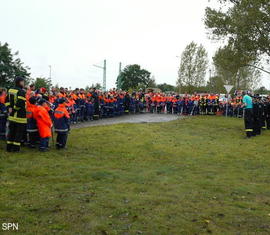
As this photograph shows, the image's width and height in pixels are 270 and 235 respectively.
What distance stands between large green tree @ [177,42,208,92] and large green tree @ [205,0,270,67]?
3186cm

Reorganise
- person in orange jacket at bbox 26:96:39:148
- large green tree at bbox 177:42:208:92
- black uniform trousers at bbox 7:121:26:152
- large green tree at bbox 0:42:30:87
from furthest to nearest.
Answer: large green tree at bbox 177:42:208:92 < large green tree at bbox 0:42:30:87 < person in orange jacket at bbox 26:96:39:148 < black uniform trousers at bbox 7:121:26:152

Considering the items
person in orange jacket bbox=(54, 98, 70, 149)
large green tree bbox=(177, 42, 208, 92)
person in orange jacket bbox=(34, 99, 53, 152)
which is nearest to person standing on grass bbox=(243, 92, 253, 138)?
person in orange jacket bbox=(54, 98, 70, 149)

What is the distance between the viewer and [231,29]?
84.0 ft

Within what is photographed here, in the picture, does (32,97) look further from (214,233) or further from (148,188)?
(214,233)

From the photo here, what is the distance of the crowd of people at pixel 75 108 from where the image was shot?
39.1ft

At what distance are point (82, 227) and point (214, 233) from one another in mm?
2265

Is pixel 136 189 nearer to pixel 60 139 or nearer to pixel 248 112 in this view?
pixel 60 139

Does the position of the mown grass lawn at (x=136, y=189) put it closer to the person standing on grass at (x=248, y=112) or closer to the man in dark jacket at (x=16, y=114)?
the man in dark jacket at (x=16, y=114)

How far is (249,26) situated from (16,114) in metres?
17.7

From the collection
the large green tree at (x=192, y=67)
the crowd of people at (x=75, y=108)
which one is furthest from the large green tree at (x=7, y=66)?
the large green tree at (x=192, y=67)

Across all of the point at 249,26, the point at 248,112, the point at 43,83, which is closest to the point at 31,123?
the point at 248,112

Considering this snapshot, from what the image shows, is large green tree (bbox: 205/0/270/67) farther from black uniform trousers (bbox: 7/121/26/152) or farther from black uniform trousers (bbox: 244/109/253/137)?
black uniform trousers (bbox: 7/121/26/152)

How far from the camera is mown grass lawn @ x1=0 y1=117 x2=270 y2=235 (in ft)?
20.9

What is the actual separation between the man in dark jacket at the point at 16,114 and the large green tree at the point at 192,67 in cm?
4863
